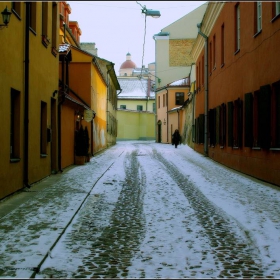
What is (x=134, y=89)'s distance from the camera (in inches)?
3287

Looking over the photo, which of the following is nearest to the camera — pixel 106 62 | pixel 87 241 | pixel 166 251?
pixel 166 251

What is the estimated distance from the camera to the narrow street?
5.15 m

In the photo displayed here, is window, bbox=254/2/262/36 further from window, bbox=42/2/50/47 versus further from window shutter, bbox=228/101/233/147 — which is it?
window, bbox=42/2/50/47

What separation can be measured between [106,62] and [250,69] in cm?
2372

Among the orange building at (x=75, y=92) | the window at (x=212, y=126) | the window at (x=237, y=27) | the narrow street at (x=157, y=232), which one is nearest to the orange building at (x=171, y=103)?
the orange building at (x=75, y=92)

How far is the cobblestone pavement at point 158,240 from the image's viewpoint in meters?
5.07

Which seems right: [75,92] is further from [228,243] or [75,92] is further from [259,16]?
[228,243]

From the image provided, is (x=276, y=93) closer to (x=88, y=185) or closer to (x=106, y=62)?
(x=88, y=185)

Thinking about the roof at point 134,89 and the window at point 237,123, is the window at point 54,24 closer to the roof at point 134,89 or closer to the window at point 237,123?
the window at point 237,123

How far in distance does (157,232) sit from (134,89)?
77156 mm

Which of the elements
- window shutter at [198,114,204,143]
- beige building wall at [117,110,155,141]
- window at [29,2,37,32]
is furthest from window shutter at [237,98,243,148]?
beige building wall at [117,110,155,141]

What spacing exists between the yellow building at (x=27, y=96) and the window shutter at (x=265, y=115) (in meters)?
5.84

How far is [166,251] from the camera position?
5883 mm

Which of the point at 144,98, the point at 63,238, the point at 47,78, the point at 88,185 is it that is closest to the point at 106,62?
the point at 47,78
